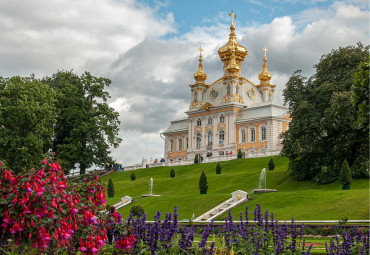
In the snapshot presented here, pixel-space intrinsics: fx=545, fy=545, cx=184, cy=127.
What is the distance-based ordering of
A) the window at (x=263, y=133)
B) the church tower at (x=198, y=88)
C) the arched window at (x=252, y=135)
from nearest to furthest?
the window at (x=263, y=133)
the arched window at (x=252, y=135)
the church tower at (x=198, y=88)

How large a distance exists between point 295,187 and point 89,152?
23.0 metres

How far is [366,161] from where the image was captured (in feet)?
109

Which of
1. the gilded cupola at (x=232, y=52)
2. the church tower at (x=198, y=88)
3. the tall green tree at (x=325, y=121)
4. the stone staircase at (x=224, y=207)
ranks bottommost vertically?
the stone staircase at (x=224, y=207)

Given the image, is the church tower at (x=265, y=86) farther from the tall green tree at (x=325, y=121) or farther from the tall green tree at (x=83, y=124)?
the tall green tree at (x=325, y=121)

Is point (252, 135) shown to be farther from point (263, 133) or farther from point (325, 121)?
point (325, 121)

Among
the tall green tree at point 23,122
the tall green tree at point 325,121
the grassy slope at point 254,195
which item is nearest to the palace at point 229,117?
the grassy slope at point 254,195

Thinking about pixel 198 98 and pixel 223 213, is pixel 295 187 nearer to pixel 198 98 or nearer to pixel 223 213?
pixel 223 213

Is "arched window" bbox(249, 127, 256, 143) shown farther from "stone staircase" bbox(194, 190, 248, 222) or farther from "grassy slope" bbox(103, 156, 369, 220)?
"stone staircase" bbox(194, 190, 248, 222)

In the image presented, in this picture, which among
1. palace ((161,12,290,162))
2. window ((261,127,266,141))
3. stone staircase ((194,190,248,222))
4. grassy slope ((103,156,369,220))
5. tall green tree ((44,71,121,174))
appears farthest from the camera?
palace ((161,12,290,162))

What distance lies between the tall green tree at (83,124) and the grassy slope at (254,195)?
4500 millimetres

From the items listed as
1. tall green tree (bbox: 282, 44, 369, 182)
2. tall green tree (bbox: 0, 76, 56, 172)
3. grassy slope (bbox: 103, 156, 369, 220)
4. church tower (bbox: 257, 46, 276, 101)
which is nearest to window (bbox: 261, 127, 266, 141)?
church tower (bbox: 257, 46, 276, 101)

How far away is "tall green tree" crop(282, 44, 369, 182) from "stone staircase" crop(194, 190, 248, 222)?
22.2 feet

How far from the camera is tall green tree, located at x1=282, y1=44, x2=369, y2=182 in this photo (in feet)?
110

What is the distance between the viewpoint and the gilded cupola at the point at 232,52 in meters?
74.6
